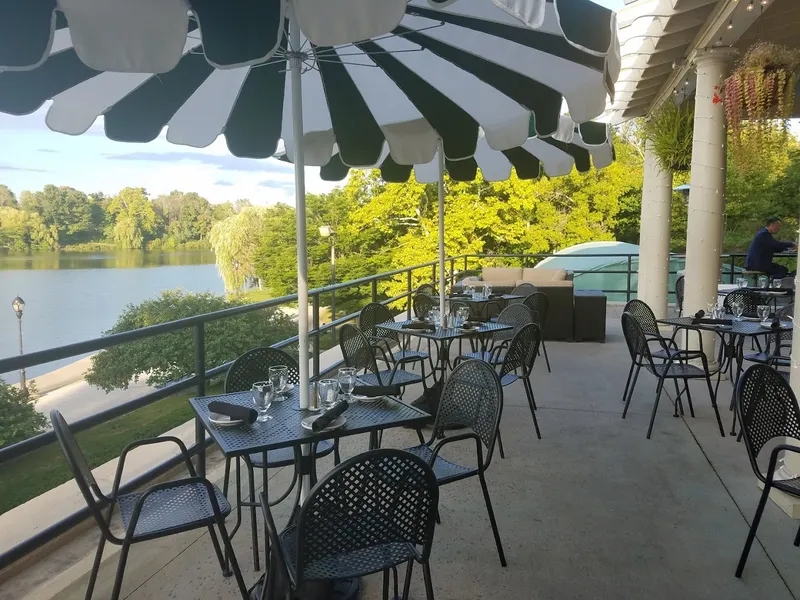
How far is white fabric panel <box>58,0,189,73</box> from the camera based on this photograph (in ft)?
A: 5.19

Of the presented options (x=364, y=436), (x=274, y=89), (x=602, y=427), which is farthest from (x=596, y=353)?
(x=274, y=89)

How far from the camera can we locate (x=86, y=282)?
33781 millimetres

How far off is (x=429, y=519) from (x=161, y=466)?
203 cm

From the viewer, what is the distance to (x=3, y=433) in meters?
11.5

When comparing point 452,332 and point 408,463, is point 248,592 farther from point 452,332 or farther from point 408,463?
point 452,332

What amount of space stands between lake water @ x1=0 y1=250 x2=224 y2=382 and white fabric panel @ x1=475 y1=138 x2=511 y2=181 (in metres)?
27.5

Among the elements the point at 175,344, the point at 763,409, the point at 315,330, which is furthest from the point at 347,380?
the point at 175,344

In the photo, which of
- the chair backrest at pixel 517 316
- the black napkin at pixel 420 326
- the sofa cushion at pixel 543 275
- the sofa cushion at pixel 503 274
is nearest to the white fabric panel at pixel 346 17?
the black napkin at pixel 420 326

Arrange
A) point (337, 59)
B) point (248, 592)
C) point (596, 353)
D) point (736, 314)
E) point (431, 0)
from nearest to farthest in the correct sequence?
point (431, 0), point (248, 592), point (337, 59), point (736, 314), point (596, 353)

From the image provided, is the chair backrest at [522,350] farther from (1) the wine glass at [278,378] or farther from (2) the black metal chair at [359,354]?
(1) the wine glass at [278,378]

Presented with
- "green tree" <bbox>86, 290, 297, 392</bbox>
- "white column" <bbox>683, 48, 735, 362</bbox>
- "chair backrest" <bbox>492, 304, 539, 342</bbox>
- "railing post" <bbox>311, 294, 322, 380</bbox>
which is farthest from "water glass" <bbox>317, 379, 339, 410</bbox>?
"green tree" <bbox>86, 290, 297, 392</bbox>

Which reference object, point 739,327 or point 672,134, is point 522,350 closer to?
point 739,327

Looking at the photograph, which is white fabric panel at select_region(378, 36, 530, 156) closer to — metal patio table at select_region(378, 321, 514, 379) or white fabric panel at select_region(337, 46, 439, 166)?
white fabric panel at select_region(337, 46, 439, 166)

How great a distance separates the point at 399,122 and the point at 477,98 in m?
0.49
